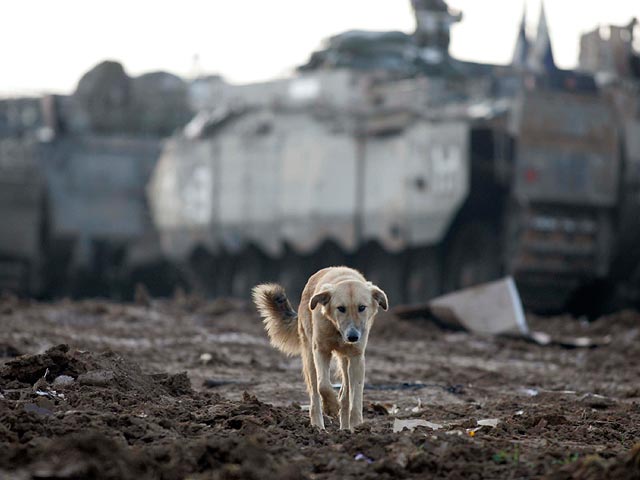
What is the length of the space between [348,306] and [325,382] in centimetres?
48

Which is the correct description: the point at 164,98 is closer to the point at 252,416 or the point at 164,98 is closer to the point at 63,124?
the point at 63,124

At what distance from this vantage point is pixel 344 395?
683 centimetres

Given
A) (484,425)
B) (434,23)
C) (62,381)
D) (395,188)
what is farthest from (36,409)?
(434,23)

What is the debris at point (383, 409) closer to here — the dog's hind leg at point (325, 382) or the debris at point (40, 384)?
the dog's hind leg at point (325, 382)

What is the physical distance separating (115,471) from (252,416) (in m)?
2.12

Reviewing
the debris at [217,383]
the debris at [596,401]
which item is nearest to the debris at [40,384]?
the debris at [217,383]

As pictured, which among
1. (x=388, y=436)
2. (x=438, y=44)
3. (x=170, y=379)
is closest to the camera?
(x=388, y=436)

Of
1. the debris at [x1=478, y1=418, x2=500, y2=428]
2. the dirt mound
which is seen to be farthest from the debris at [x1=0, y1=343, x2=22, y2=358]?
the debris at [x1=478, y1=418, x2=500, y2=428]

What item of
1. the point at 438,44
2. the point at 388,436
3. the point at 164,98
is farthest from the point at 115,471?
the point at 164,98

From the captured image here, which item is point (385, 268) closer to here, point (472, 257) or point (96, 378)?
point (472, 257)

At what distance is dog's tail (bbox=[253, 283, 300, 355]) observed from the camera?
7402 millimetres

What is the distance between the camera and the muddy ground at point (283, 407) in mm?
4820

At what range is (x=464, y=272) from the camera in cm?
1902

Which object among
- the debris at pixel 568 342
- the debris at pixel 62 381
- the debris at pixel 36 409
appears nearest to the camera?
the debris at pixel 36 409
